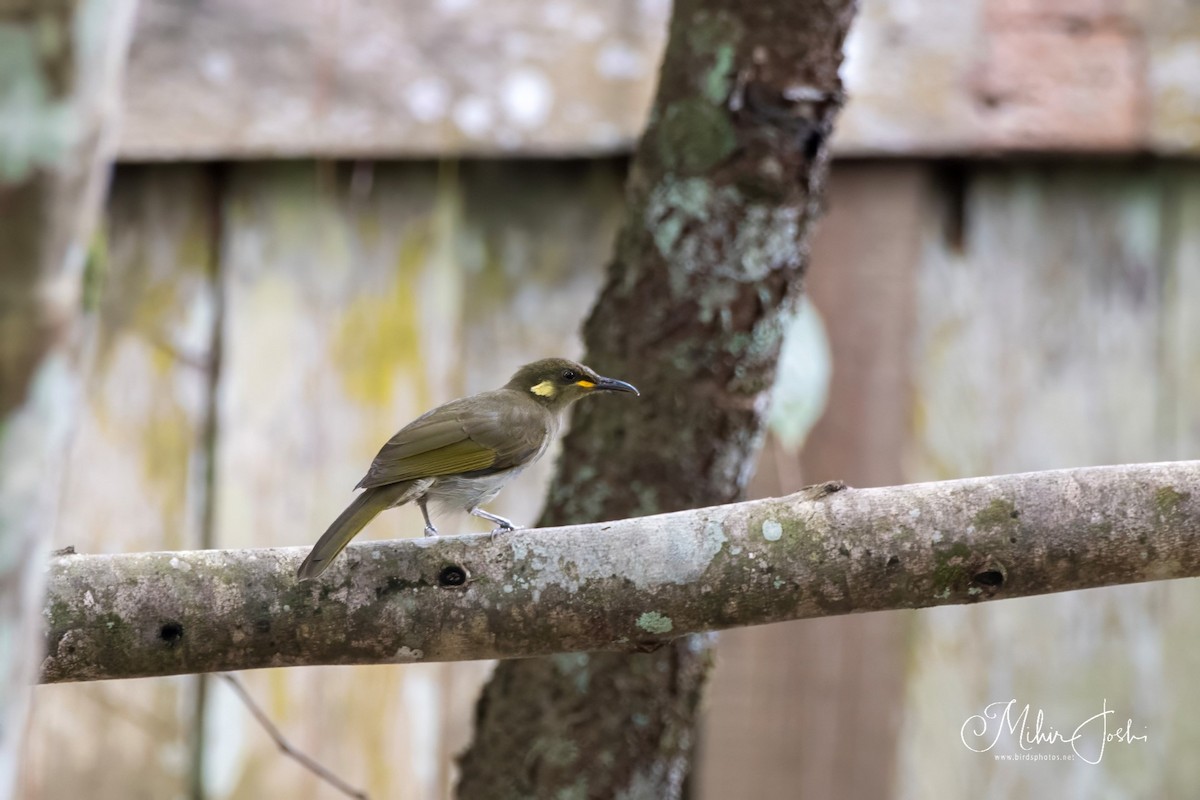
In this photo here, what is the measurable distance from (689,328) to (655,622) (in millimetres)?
1057

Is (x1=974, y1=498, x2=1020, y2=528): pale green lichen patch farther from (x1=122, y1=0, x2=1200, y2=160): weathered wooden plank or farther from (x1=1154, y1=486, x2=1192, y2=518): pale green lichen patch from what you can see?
(x1=122, y1=0, x2=1200, y2=160): weathered wooden plank

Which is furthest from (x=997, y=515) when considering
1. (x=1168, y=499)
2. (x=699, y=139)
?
(x=699, y=139)

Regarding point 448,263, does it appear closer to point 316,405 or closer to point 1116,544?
point 316,405

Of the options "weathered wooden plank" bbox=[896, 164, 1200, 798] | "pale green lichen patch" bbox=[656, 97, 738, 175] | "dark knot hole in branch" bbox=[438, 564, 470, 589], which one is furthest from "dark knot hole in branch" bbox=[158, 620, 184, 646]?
"weathered wooden plank" bbox=[896, 164, 1200, 798]

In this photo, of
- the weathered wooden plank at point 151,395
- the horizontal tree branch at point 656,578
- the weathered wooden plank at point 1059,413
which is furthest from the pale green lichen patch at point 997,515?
the weathered wooden plank at point 151,395

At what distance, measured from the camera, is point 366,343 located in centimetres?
406

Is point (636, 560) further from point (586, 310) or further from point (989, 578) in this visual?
point (586, 310)

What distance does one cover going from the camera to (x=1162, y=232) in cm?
397

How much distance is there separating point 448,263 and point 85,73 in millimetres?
2925

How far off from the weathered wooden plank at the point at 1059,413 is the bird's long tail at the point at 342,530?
5.30 feet

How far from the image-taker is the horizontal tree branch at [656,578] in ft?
8.43

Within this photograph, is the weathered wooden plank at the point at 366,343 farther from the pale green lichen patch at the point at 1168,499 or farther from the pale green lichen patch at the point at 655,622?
the pale green lichen patch at the point at 1168,499

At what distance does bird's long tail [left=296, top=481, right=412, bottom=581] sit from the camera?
2637mm

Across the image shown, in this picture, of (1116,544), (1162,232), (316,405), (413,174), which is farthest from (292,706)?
(1162,232)
